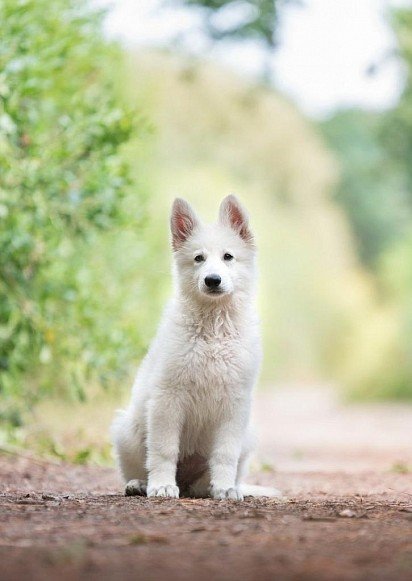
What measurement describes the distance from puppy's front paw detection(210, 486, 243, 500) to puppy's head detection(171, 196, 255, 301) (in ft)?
3.53

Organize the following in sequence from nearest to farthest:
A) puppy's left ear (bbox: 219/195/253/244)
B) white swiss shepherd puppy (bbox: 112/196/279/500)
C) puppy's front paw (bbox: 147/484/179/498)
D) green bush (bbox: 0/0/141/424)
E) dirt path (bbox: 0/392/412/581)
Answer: dirt path (bbox: 0/392/412/581), puppy's front paw (bbox: 147/484/179/498), white swiss shepherd puppy (bbox: 112/196/279/500), puppy's left ear (bbox: 219/195/253/244), green bush (bbox: 0/0/141/424)

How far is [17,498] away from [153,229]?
12.1 m

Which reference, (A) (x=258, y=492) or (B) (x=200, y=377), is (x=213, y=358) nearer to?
(B) (x=200, y=377)

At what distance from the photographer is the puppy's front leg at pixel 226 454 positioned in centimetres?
616

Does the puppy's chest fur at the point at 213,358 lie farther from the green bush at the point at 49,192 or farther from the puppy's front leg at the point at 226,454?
the green bush at the point at 49,192

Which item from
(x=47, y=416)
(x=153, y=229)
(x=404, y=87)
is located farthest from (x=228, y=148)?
(x=47, y=416)

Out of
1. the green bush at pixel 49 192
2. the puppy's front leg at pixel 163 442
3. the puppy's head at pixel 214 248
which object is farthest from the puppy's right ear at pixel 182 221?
the green bush at pixel 49 192

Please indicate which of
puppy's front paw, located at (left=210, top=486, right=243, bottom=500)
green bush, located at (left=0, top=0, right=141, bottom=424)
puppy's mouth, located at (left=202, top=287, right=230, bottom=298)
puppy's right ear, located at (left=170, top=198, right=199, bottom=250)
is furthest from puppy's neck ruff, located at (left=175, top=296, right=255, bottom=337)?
green bush, located at (left=0, top=0, right=141, bottom=424)

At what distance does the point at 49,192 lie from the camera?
941 cm

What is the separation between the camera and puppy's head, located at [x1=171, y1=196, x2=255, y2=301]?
6.38 meters

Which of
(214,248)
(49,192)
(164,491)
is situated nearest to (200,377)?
(164,491)

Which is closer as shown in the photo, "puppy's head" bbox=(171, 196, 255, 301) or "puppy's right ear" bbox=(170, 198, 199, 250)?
"puppy's head" bbox=(171, 196, 255, 301)

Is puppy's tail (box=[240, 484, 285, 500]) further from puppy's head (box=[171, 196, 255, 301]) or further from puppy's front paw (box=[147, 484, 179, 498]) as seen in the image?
puppy's head (box=[171, 196, 255, 301])

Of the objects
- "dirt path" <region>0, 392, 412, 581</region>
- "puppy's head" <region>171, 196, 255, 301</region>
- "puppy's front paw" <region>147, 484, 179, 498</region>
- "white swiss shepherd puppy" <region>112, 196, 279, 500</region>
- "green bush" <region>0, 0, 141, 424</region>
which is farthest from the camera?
"green bush" <region>0, 0, 141, 424</region>
